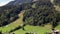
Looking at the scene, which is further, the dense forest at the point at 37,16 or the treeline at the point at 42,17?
the dense forest at the point at 37,16

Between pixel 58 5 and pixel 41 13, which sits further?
pixel 58 5

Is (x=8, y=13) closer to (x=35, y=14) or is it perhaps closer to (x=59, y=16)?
(x=35, y=14)

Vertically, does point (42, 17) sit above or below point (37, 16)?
below

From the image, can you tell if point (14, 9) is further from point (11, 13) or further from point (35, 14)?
point (35, 14)

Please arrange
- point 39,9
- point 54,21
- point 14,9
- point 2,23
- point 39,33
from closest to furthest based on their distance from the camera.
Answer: point 39,33 < point 54,21 < point 2,23 < point 39,9 < point 14,9

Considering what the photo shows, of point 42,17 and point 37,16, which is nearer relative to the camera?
point 42,17

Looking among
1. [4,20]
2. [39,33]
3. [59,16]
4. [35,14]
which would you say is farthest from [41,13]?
[39,33]

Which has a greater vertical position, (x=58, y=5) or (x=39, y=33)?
(x=58, y=5)

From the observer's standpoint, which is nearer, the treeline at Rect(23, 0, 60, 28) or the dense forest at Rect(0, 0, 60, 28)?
the treeline at Rect(23, 0, 60, 28)

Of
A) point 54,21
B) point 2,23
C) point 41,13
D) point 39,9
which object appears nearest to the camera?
point 54,21
